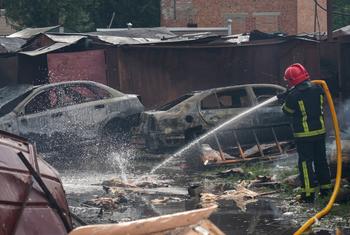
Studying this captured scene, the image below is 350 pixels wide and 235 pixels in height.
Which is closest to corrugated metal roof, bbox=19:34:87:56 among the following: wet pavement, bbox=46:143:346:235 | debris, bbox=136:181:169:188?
wet pavement, bbox=46:143:346:235

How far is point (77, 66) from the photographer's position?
20.8 m

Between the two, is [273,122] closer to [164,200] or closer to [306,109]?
[164,200]

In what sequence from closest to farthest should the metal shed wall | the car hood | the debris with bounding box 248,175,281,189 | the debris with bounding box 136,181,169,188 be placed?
the debris with bounding box 248,175,281,189, the debris with bounding box 136,181,169,188, the car hood, the metal shed wall

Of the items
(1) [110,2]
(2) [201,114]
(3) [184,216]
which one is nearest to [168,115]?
(2) [201,114]

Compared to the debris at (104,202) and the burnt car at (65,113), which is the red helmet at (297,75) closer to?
the debris at (104,202)

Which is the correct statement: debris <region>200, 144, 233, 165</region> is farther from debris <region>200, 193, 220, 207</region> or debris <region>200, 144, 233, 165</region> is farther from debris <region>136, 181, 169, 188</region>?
debris <region>200, 193, 220, 207</region>

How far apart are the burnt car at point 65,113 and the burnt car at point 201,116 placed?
3.29 feet

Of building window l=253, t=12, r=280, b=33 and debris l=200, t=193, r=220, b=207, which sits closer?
debris l=200, t=193, r=220, b=207

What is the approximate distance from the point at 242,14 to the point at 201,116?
2860 centimetres

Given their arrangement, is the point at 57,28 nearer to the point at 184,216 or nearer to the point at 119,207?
the point at 119,207

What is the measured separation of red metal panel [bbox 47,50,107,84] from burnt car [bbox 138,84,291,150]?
5.34m

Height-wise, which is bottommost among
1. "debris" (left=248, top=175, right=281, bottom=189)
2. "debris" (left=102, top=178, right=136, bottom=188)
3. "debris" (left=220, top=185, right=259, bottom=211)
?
"debris" (left=102, top=178, right=136, bottom=188)

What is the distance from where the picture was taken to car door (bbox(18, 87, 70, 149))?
15.4m

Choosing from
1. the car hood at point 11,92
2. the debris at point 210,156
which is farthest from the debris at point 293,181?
the car hood at point 11,92
